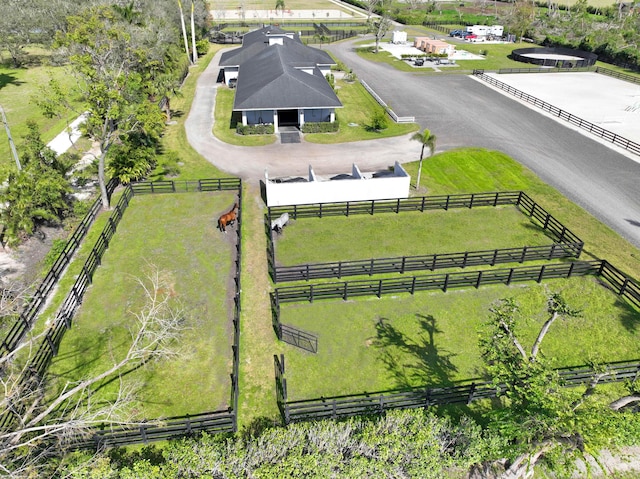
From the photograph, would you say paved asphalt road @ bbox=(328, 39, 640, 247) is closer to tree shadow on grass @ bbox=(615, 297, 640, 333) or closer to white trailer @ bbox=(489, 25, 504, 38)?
tree shadow on grass @ bbox=(615, 297, 640, 333)

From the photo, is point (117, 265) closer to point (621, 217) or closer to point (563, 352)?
point (563, 352)

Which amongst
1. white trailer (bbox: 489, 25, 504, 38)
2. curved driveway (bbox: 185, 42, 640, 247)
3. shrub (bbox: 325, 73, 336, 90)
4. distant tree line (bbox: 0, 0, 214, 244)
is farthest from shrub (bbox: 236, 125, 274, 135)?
white trailer (bbox: 489, 25, 504, 38)

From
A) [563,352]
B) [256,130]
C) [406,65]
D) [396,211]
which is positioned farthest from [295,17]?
[563,352]

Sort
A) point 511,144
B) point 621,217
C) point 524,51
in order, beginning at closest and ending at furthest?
point 621,217 < point 511,144 < point 524,51

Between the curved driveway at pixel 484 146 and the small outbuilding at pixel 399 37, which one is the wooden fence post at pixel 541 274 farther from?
the small outbuilding at pixel 399 37

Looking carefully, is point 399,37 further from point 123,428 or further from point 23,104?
point 123,428

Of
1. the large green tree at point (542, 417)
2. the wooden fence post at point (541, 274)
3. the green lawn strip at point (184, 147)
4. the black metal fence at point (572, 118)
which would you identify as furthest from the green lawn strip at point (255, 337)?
the black metal fence at point (572, 118)

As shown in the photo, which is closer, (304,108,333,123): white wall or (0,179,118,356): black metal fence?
(0,179,118,356): black metal fence
